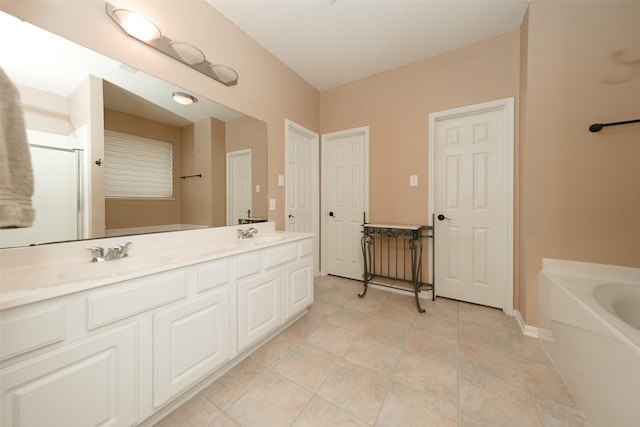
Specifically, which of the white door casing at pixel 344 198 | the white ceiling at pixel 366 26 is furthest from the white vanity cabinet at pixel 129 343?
the white ceiling at pixel 366 26

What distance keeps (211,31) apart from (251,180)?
121cm

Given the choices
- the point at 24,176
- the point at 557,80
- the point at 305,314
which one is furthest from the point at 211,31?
the point at 557,80

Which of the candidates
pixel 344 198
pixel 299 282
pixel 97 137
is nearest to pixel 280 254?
pixel 299 282

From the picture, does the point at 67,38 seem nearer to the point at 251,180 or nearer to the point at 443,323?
the point at 251,180

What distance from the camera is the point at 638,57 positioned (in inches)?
59.0

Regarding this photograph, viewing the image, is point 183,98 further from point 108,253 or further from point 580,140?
point 580,140

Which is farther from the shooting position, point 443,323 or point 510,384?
point 443,323

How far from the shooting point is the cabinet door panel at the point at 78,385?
71cm

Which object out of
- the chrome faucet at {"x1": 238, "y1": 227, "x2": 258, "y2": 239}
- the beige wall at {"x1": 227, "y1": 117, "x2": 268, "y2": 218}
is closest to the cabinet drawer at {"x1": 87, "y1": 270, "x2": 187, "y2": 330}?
the chrome faucet at {"x1": 238, "y1": 227, "x2": 258, "y2": 239}

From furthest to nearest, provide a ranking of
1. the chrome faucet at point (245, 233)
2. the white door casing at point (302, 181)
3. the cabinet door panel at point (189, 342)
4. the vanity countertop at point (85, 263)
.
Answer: the white door casing at point (302, 181)
the chrome faucet at point (245, 233)
the cabinet door panel at point (189, 342)
the vanity countertop at point (85, 263)

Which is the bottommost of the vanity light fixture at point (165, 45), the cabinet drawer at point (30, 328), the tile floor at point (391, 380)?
the tile floor at point (391, 380)

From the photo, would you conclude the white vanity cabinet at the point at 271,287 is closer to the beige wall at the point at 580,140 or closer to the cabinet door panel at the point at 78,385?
the cabinet door panel at the point at 78,385

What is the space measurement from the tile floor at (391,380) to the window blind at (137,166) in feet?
4.20

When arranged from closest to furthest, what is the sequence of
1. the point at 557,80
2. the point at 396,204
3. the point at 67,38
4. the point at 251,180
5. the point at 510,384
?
the point at 67,38, the point at 510,384, the point at 557,80, the point at 251,180, the point at 396,204
